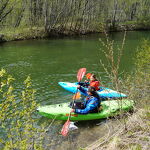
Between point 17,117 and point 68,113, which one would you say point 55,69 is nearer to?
point 68,113

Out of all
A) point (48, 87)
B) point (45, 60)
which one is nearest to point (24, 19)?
point (45, 60)

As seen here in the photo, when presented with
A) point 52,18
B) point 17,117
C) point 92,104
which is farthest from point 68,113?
point 52,18

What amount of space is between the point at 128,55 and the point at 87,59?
3332 millimetres

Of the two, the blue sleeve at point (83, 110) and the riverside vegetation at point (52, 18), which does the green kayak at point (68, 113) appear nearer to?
the blue sleeve at point (83, 110)

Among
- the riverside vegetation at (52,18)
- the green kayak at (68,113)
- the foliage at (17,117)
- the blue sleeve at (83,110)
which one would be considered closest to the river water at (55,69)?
the green kayak at (68,113)

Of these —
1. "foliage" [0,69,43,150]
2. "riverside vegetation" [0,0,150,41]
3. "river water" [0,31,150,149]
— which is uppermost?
"riverside vegetation" [0,0,150,41]

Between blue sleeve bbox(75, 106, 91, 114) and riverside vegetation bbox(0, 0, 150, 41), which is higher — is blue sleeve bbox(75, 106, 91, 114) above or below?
below

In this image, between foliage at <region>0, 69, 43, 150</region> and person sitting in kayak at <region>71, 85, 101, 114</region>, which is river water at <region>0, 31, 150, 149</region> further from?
foliage at <region>0, 69, 43, 150</region>

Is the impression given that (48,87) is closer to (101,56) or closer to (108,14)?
(101,56)

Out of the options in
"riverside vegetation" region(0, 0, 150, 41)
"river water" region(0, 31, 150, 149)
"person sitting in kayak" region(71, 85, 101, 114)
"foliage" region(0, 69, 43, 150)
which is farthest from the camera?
"riverside vegetation" region(0, 0, 150, 41)

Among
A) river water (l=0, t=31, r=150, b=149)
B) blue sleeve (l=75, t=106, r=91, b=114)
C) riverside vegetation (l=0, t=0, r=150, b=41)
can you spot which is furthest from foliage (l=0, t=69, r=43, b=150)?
riverside vegetation (l=0, t=0, r=150, b=41)

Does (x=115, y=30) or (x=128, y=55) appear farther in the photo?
(x=115, y=30)

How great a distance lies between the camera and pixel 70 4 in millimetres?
27953

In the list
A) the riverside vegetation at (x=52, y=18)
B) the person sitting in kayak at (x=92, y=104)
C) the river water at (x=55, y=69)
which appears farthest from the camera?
the riverside vegetation at (x=52, y=18)
